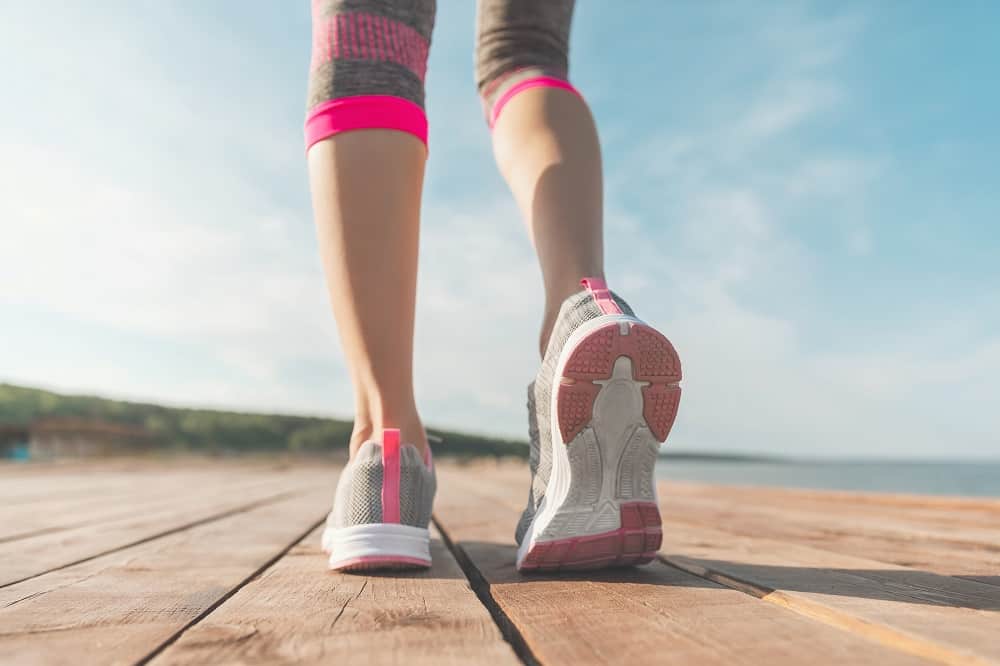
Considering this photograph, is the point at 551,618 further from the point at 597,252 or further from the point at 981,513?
the point at 981,513

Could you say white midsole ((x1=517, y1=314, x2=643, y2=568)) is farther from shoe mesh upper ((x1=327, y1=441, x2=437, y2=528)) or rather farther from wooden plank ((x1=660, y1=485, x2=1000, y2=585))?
wooden plank ((x1=660, y1=485, x2=1000, y2=585))

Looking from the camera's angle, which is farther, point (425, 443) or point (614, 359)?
point (425, 443)

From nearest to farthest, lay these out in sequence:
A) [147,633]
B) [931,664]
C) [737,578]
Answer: [931,664] < [147,633] < [737,578]

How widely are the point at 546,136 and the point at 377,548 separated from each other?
0.58 meters

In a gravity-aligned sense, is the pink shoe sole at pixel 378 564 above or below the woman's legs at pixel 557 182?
below

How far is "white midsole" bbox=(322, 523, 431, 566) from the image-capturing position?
860 mm

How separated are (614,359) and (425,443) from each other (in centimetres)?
34

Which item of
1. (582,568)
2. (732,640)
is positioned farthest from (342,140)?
(732,640)

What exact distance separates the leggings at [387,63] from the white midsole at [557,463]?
0.38 meters

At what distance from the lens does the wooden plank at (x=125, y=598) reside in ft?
1.75

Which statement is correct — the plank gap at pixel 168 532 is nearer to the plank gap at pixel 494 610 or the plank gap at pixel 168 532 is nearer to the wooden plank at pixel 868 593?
the plank gap at pixel 494 610

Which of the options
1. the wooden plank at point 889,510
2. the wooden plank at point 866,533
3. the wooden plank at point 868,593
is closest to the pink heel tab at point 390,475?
the wooden plank at point 868,593

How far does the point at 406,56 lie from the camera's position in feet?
3.29

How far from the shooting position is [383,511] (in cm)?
90
